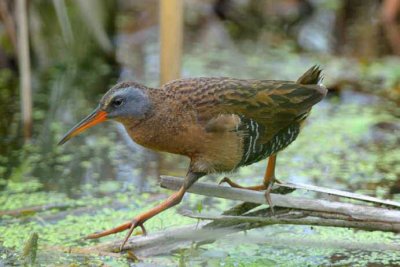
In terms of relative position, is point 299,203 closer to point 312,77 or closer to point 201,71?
point 312,77

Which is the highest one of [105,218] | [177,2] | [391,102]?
[177,2]

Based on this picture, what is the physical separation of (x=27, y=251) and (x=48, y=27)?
12.7 feet

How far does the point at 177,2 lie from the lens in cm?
609

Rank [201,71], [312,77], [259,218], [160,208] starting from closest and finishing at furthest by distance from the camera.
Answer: [160,208] → [259,218] → [312,77] → [201,71]

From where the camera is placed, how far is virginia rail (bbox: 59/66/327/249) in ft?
13.4

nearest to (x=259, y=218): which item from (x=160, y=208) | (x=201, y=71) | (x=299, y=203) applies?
(x=299, y=203)

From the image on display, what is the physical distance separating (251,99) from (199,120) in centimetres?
29

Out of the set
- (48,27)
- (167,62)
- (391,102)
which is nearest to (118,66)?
(48,27)

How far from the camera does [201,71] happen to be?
25.0ft

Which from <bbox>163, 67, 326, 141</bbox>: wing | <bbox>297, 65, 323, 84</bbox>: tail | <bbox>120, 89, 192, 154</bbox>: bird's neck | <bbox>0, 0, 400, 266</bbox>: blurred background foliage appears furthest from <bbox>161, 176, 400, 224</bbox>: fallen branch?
<bbox>0, 0, 400, 266</bbox>: blurred background foliage

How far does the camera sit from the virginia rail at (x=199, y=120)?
410cm

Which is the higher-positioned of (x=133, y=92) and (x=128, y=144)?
(x=133, y=92)

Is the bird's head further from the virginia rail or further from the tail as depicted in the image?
the tail

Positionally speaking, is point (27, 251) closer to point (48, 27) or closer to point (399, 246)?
point (399, 246)
